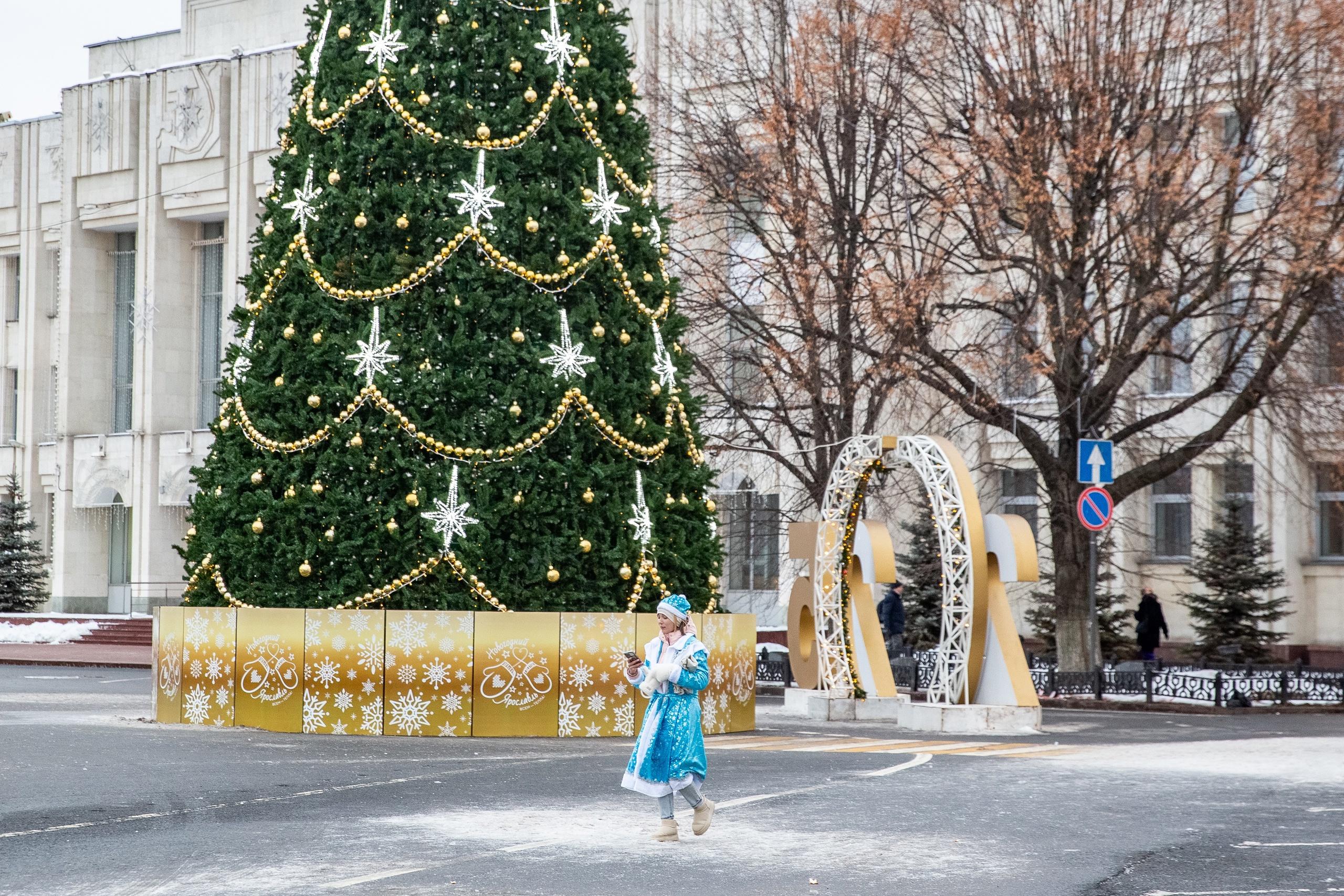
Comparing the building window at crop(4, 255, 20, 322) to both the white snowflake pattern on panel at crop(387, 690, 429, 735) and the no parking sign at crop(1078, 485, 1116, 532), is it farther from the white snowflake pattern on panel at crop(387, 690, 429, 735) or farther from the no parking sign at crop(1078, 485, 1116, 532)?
the white snowflake pattern on panel at crop(387, 690, 429, 735)

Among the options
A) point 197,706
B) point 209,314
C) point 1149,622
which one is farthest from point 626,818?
point 209,314

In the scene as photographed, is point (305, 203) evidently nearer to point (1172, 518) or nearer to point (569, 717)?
point (569, 717)

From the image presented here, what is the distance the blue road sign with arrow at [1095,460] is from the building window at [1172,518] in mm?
16051

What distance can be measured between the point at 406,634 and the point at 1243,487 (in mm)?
25447

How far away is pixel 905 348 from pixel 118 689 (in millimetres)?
13208

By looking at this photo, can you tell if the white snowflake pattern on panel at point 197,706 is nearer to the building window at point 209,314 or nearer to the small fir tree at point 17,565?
the small fir tree at point 17,565

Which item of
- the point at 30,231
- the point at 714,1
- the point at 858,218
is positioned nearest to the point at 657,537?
the point at 858,218

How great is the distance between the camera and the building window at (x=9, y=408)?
6125 cm

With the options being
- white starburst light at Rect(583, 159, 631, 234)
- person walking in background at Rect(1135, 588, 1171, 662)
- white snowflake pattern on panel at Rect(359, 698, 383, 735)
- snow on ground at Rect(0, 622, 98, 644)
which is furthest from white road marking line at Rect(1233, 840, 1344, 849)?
snow on ground at Rect(0, 622, 98, 644)

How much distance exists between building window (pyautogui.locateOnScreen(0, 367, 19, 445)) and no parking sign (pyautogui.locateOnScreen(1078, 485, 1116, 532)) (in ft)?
155

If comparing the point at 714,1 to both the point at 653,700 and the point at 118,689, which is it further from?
the point at 653,700

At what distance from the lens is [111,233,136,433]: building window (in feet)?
192

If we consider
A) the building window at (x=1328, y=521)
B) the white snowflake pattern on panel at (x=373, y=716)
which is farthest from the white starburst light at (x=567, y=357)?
the building window at (x=1328, y=521)

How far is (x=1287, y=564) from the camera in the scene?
1463 inches
